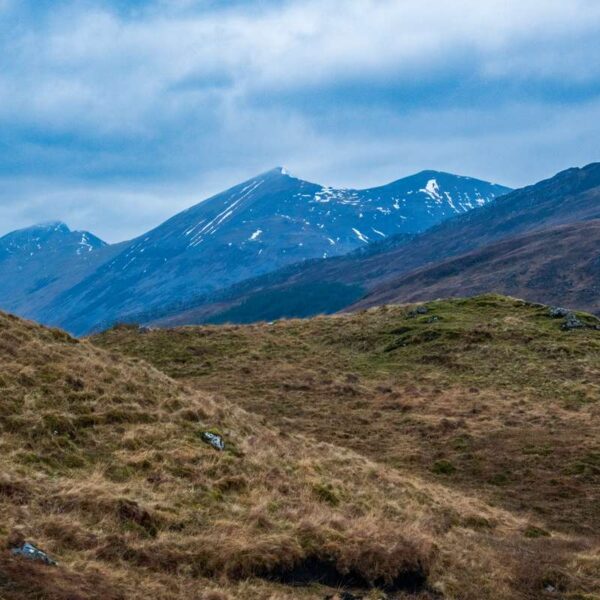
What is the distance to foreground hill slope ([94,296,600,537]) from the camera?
27.4 meters

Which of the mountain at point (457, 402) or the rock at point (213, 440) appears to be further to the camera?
the rock at point (213, 440)

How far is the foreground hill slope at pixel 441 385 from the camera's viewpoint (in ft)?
89.9

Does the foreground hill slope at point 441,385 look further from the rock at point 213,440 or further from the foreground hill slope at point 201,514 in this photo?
the rock at point 213,440

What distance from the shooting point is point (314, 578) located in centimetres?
1311

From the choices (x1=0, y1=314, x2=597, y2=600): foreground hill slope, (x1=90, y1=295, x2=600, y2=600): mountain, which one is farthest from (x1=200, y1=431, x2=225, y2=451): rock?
(x1=90, y1=295, x2=600, y2=600): mountain

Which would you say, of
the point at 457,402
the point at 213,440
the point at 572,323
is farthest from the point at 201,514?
the point at 572,323

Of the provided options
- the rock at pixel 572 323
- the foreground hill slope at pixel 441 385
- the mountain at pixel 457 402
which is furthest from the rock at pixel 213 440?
the rock at pixel 572 323

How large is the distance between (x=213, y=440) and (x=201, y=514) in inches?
201

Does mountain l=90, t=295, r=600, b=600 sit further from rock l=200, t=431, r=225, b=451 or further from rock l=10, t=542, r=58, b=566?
rock l=10, t=542, r=58, b=566

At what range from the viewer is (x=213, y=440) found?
762 inches

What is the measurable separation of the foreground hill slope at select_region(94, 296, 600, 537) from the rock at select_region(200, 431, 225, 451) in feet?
35.4

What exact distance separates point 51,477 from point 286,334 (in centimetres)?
4270

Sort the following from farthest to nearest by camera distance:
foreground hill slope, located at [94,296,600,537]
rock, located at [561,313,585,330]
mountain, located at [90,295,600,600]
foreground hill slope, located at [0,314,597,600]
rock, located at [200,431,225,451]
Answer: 1. rock, located at [561,313,585,330]
2. foreground hill slope, located at [94,296,600,537]
3. rock, located at [200,431,225,451]
4. mountain, located at [90,295,600,600]
5. foreground hill slope, located at [0,314,597,600]

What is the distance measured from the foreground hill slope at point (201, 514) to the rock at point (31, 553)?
0.14 metres
